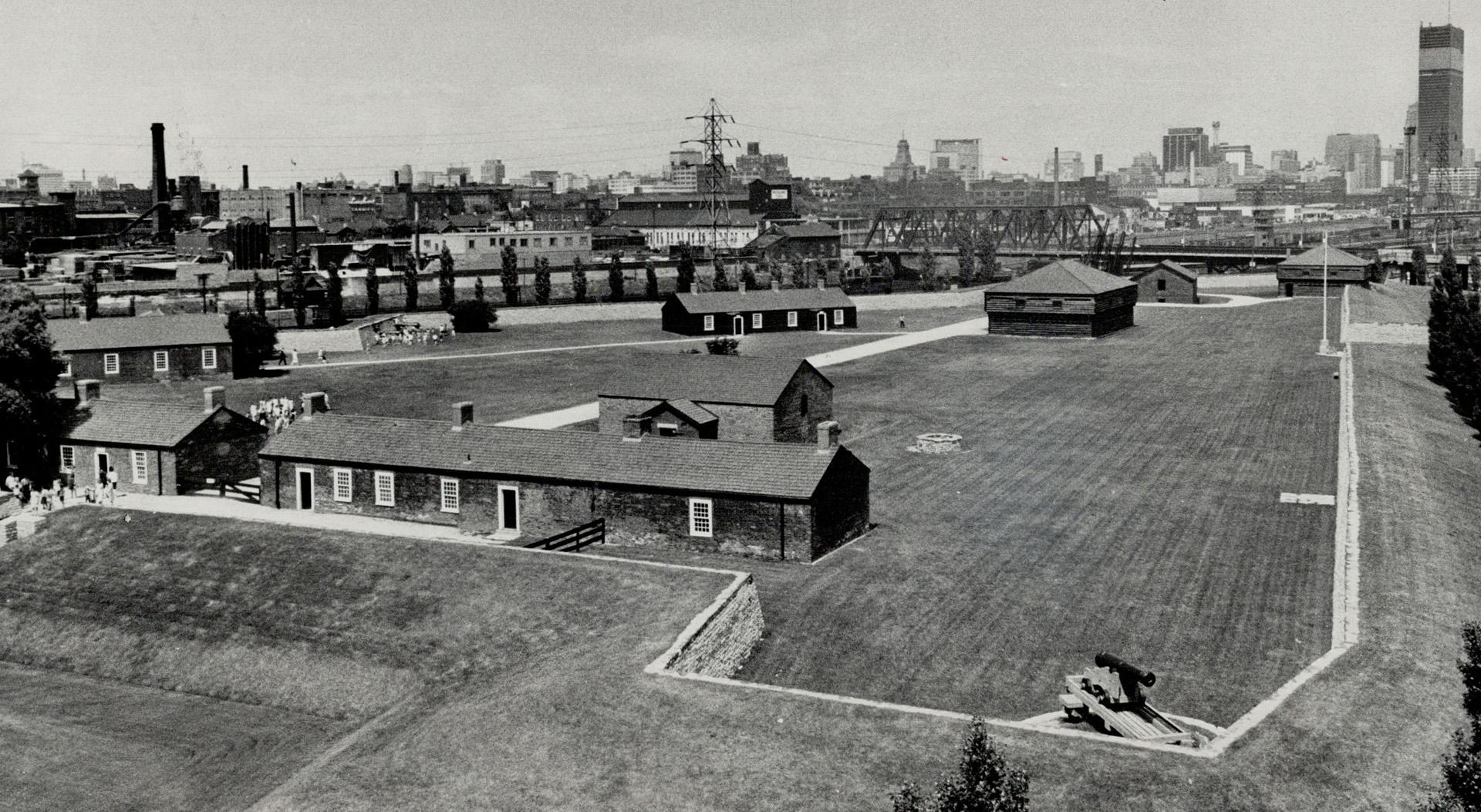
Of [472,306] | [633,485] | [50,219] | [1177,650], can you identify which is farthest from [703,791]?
[50,219]

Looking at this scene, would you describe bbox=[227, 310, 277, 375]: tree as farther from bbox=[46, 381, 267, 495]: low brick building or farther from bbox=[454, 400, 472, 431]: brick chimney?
bbox=[454, 400, 472, 431]: brick chimney

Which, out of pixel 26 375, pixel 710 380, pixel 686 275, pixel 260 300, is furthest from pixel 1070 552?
pixel 686 275

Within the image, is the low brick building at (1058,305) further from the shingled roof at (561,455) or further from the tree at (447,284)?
the shingled roof at (561,455)

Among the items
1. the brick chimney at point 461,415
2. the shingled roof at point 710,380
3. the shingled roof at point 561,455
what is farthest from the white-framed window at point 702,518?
the shingled roof at point 710,380

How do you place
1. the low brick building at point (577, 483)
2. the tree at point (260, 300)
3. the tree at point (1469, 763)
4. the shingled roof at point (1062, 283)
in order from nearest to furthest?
the tree at point (1469, 763), the low brick building at point (577, 483), the tree at point (260, 300), the shingled roof at point (1062, 283)

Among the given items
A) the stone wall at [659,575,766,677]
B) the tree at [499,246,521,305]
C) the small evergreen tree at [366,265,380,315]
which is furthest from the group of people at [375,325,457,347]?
the stone wall at [659,575,766,677]

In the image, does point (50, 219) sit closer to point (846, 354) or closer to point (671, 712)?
point (846, 354)

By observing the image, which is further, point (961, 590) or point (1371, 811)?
point (961, 590)
